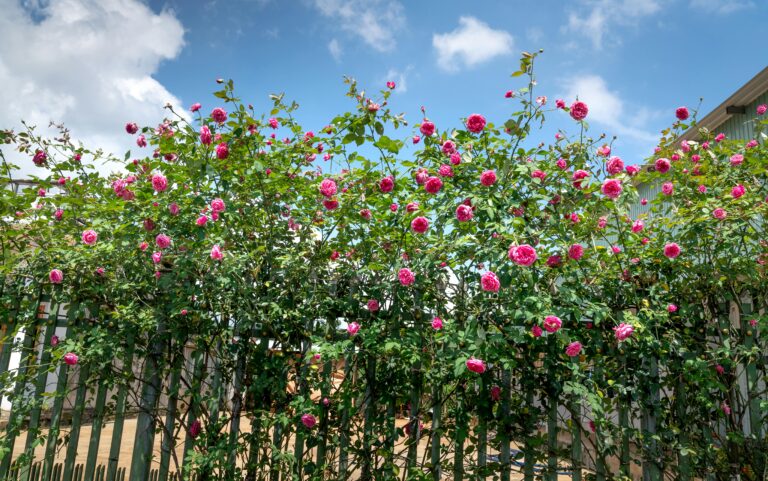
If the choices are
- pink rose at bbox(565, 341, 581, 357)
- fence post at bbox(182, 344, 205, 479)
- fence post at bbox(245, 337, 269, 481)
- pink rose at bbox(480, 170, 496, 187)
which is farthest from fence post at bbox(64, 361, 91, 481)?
pink rose at bbox(565, 341, 581, 357)

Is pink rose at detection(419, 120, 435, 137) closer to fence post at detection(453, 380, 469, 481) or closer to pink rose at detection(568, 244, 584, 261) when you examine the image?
pink rose at detection(568, 244, 584, 261)

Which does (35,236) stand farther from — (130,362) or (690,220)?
(690,220)

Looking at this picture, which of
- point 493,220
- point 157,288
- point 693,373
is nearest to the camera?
point 493,220

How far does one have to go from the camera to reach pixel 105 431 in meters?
7.74

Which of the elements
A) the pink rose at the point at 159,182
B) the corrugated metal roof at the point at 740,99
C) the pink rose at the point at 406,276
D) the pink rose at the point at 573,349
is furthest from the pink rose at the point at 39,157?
the corrugated metal roof at the point at 740,99

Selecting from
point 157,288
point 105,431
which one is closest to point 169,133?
point 157,288

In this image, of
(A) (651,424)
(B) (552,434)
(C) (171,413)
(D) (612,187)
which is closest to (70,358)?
(C) (171,413)

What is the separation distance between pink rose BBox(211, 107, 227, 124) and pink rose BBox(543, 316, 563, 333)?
1.87 m

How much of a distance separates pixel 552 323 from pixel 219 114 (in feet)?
6.31

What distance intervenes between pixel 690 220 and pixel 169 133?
2.84 metres

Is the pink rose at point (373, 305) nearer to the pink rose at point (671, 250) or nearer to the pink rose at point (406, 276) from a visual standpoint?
the pink rose at point (406, 276)

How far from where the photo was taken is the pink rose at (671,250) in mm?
2609

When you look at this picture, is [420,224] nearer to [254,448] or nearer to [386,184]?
[386,184]

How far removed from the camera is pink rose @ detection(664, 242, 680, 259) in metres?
2.61
